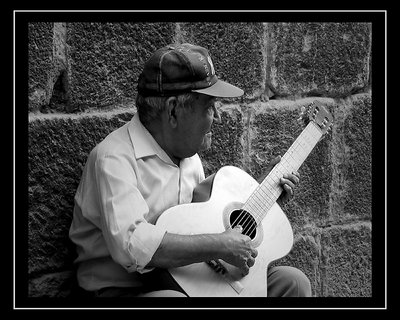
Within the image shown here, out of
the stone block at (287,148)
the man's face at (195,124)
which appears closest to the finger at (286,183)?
the man's face at (195,124)

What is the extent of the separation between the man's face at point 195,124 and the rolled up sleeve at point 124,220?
0.30 meters

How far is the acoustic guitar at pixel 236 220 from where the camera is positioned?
2912mm

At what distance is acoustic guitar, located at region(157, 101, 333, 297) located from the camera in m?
2.91

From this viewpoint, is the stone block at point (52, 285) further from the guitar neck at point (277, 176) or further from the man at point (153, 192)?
the guitar neck at point (277, 176)

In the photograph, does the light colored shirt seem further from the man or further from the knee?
the knee

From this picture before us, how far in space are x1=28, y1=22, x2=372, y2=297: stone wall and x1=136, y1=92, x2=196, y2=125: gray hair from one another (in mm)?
372

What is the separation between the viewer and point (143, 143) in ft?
9.78

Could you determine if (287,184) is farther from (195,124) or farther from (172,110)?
(172,110)

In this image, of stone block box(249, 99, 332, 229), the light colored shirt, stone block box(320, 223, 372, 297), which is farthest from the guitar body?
stone block box(320, 223, 372, 297)

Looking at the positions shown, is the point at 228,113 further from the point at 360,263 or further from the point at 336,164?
the point at 360,263

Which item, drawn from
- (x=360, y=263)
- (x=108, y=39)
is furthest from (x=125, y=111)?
(x=360, y=263)

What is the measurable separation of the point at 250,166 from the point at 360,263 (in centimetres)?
106

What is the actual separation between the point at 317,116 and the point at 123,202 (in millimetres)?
1204
